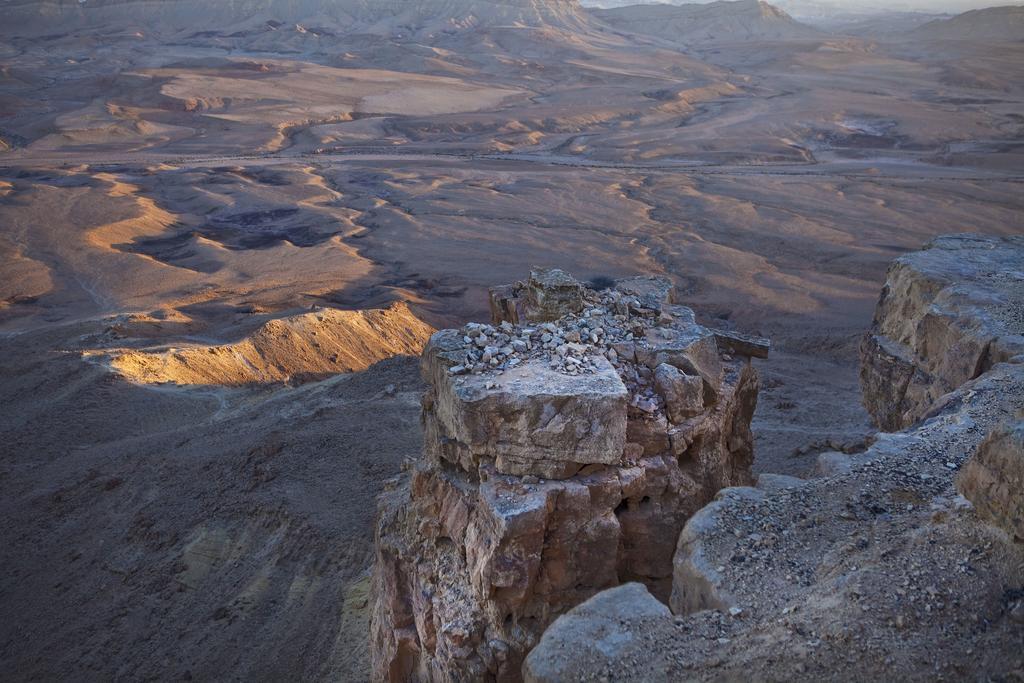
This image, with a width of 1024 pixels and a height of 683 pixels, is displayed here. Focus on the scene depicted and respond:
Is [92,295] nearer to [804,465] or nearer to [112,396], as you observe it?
[112,396]

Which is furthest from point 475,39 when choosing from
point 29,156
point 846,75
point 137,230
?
point 137,230

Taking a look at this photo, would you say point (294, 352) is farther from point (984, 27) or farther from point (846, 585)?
point (984, 27)

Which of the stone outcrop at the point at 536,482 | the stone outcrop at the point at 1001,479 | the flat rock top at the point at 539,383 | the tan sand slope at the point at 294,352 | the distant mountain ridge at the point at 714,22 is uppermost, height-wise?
the distant mountain ridge at the point at 714,22

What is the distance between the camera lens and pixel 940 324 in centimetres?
1170

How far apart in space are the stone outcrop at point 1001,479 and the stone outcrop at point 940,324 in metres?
5.43

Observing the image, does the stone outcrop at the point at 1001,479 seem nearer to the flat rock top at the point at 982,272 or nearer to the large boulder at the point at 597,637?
the large boulder at the point at 597,637

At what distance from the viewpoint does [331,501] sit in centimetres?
1216

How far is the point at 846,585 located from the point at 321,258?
2407 centimetres

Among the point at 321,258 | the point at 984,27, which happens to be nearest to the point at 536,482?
the point at 321,258

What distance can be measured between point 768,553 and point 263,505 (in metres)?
8.36

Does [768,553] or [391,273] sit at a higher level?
[768,553]

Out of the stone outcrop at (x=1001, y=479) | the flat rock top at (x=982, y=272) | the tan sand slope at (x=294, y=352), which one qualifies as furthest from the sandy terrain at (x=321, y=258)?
the stone outcrop at (x=1001, y=479)

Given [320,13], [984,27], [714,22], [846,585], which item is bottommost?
[846,585]

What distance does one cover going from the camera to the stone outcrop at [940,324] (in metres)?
10.7
